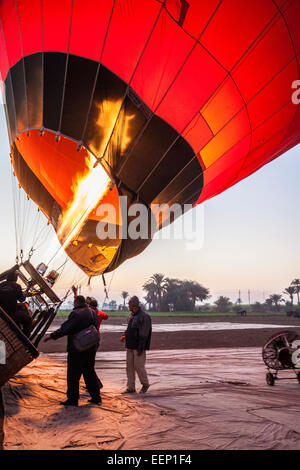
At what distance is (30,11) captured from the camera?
5.16 meters

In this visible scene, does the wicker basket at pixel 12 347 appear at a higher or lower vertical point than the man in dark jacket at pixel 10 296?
lower

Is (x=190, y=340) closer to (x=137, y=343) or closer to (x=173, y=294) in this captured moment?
(x=137, y=343)

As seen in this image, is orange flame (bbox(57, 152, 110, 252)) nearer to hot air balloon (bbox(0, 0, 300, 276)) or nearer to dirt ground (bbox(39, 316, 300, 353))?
hot air balloon (bbox(0, 0, 300, 276))

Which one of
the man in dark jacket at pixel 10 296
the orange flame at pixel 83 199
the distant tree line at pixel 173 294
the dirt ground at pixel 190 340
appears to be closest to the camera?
the man in dark jacket at pixel 10 296

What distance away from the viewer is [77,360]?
4.30m

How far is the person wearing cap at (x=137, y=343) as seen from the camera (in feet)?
16.9

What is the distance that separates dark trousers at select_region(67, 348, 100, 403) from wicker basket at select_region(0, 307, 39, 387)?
84 cm

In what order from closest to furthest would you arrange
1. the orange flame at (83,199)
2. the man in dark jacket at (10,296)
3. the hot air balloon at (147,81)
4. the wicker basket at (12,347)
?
1. the wicker basket at (12,347)
2. the man in dark jacket at (10,296)
3. the hot air balloon at (147,81)
4. the orange flame at (83,199)

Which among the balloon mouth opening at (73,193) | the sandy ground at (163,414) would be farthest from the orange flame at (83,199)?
the sandy ground at (163,414)

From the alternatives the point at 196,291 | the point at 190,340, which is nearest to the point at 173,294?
the point at 196,291

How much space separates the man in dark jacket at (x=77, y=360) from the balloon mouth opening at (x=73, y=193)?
2198 mm

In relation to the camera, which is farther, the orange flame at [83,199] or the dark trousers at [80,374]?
the orange flame at [83,199]

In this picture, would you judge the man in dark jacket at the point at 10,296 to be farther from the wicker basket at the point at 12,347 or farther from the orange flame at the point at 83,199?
the orange flame at the point at 83,199

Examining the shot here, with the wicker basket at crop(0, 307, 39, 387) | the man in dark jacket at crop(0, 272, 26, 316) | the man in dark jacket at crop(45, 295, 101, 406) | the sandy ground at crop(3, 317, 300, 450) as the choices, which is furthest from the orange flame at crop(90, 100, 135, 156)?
the sandy ground at crop(3, 317, 300, 450)
